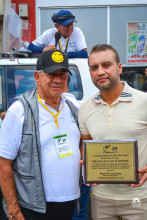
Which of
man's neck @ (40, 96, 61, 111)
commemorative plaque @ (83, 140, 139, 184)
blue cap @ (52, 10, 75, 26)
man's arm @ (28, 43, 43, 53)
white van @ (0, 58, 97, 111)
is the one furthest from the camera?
man's arm @ (28, 43, 43, 53)

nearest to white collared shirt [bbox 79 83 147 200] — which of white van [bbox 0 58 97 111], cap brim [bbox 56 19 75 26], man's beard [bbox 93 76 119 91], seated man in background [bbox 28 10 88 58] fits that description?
man's beard [bbox 93 76 119 91]

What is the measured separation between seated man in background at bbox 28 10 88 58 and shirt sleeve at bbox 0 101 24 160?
2.30 metres

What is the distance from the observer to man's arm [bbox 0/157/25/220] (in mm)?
1871

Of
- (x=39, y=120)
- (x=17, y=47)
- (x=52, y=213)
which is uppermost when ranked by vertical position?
(x=17, y=47)

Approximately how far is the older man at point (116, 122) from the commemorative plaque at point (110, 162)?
79 mm

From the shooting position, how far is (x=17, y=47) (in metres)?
4.59

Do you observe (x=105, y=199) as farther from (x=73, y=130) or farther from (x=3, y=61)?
(x=3, y=61)

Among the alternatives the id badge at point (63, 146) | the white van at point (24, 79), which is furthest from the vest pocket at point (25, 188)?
the white van at point (24, 79)

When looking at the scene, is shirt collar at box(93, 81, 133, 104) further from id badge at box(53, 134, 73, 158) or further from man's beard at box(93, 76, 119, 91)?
id badge at box(53, 134, 73, 158)

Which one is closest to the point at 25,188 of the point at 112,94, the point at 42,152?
the point at 42,152

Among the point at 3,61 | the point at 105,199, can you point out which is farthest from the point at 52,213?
the point at 3,61

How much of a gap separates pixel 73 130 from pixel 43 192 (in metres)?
0.50

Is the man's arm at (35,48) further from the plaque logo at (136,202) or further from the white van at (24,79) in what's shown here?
the plaque logo at (136,202)

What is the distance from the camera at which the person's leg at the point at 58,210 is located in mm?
1961
